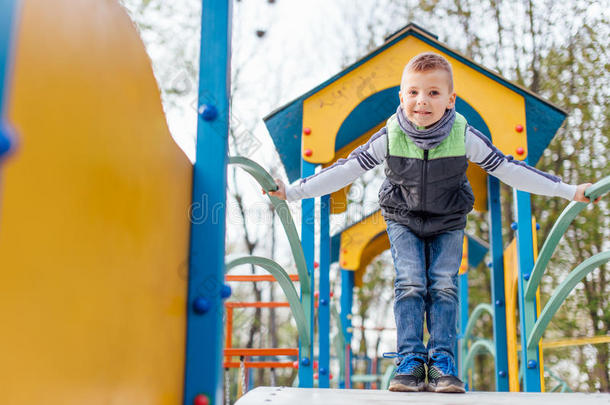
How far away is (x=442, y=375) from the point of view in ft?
6.23

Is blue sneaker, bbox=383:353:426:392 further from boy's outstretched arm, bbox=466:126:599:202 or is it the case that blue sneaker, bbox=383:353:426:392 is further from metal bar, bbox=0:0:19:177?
metal bar, bbox=0:0:19:177

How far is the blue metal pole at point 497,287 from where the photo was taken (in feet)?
12.2

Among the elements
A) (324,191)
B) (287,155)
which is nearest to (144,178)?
(324,191)

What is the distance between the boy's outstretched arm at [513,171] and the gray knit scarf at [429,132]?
102 mm

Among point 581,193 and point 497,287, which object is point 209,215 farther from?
point 497,287

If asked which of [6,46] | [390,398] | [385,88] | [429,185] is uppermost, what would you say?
[385,88]

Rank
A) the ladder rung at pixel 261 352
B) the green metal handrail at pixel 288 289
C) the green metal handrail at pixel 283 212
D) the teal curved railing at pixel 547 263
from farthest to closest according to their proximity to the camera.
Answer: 1. the ladder rung at pixel 261 352
2. the teal curved railing at pixel 547 263
3. the green metal handrail at pixel 288 289
4. the green metal handrail at pixel 283 212

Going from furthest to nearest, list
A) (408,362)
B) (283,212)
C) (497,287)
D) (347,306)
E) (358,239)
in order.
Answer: (347,306), (358,239), (497,287), (283,212), (408,362)

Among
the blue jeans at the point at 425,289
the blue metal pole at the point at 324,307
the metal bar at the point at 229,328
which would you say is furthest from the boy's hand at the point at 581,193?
the metal bar at the point at 229,328

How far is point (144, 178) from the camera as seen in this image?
916 mm

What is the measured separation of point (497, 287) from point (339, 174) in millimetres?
2310

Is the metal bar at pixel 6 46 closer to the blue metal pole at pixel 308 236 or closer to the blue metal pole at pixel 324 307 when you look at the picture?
the blue metal pole at pixel 308 236

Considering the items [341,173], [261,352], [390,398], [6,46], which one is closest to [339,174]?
[341,173]

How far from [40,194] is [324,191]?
1.42 metres
